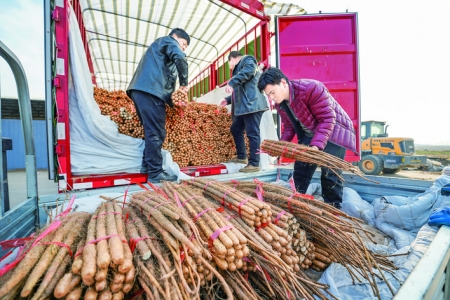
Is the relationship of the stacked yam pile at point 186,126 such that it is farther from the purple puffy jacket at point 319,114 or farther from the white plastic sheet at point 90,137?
the purple puffy jacket at point 319,114

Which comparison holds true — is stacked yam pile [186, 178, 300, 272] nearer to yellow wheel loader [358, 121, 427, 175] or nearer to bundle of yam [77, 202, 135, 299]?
bundle of yam [77, 202, 135, 299]

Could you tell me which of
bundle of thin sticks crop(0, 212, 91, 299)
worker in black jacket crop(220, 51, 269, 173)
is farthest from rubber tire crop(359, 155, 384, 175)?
bundle of thin sticks crop(0, 212, 91, 299)

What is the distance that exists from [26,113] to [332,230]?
276 cm

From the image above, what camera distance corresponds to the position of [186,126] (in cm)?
439

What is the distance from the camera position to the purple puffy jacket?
9.15ft

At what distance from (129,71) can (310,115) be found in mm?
9214

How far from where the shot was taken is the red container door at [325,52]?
15.6ft

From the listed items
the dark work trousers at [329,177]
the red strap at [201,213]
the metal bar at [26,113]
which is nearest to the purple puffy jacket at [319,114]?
the dark work trousers at [329,177]

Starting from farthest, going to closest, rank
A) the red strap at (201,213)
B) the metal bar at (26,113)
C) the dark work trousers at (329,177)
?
the dark work trousers at (329,177) → the metal bar at (26,113) → the red strap at (201,213)

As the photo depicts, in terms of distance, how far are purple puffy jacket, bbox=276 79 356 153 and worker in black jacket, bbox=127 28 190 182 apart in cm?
165

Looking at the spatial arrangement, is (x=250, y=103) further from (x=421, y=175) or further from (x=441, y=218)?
(x=421, y=175)

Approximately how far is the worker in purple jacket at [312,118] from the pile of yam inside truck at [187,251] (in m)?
1.14

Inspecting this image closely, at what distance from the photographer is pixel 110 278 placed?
3.33ft

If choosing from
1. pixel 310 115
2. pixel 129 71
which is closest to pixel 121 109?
pixel 310 115
